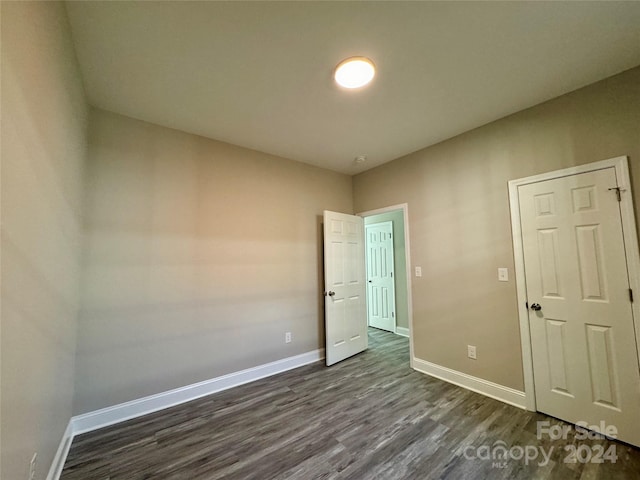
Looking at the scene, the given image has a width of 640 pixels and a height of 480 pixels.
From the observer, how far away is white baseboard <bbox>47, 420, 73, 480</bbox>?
1.48 m

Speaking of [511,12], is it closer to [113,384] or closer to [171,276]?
[171,276]

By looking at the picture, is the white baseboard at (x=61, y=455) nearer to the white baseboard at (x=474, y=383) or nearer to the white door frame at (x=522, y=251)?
the white baseboard at (x=474, y=383)

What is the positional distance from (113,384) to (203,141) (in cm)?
239

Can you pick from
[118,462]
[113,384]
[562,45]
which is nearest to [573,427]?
[562,45]

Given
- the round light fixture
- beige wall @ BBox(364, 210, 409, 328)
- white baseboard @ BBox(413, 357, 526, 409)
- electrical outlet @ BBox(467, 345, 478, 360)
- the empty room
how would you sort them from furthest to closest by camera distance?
beige wall @ BBox(364, 210, 409, 328)
electrical outlet @ BBox(467, 345, 478, 360)
white baseboard @ BBox(413, 357, 526, 409)
the round light fixture
the empty room

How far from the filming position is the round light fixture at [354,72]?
1691 millimetres

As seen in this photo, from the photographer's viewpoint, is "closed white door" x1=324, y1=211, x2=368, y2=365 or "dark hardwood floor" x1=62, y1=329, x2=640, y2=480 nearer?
"dark hardwood floor" x1=62, y1=329, x2=640, y2=480

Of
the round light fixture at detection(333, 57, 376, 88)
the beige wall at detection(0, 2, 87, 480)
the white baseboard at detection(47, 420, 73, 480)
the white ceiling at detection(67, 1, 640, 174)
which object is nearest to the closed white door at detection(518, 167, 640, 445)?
the white ceiling at detection(67, 1, 640, 174)

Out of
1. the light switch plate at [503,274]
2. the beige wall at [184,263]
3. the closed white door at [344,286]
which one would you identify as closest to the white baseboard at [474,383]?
the closed white door at [344,286]

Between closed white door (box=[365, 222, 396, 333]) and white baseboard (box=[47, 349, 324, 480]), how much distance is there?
2299 millimetres

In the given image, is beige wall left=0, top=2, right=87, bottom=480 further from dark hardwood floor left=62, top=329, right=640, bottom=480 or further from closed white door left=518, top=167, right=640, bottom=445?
closed white door left=518, top=167, right=640, bottom=445

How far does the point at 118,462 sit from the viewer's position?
1655mm

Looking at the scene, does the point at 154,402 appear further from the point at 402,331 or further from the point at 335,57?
the point at 402,331

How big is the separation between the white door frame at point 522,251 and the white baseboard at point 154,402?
235 centimetres
